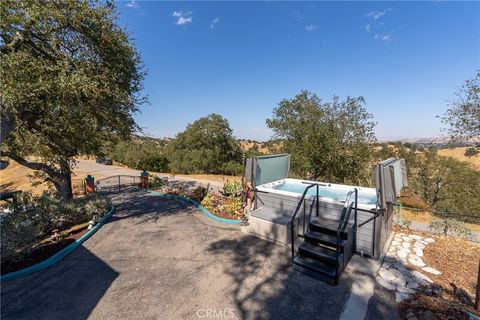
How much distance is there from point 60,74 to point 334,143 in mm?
11866

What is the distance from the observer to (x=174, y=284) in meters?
4.28

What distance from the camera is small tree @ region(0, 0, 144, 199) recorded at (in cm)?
514

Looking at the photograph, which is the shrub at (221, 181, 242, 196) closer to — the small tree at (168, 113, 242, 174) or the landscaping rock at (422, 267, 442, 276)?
the landscaping rock at (422, 267, 442, 276)

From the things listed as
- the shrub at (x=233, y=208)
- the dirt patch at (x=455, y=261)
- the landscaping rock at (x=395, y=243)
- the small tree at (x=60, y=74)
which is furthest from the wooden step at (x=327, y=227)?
the small tree at (x=60, y=74)

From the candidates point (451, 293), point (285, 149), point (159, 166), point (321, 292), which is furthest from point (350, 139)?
point (159, 166)

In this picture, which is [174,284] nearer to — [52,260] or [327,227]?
[52,260]

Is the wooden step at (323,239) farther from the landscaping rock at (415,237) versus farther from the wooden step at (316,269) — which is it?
the landscaping rock at (415,237)

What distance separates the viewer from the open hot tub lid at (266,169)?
7.23 m

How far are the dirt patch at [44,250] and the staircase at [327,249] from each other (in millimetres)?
5827

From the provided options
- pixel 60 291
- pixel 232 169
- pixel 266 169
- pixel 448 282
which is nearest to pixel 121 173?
pixel 232 169

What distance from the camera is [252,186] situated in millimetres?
7242

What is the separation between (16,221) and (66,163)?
11.9ft

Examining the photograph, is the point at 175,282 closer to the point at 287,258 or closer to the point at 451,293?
the point at 287,258

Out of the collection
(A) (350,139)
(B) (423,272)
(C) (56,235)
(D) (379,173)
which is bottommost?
(B) (423,272)
